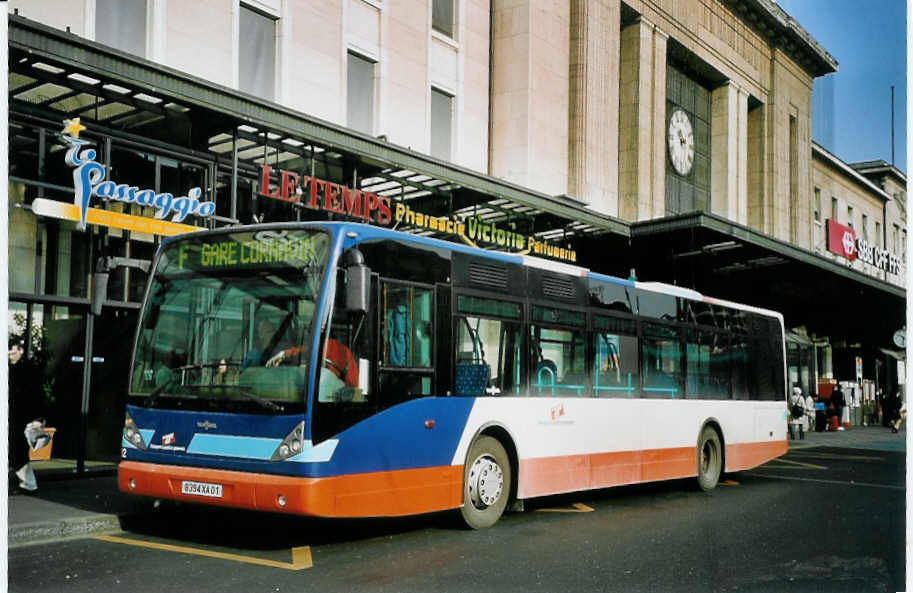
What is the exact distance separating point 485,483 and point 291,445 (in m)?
2.58

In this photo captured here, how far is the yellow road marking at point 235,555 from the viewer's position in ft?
25.9

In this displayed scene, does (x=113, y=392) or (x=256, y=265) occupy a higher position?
(x=256, y=265)

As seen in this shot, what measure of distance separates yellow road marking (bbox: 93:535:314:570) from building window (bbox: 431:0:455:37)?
644 inches

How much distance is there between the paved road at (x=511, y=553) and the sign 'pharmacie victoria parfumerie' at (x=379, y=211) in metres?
6.82

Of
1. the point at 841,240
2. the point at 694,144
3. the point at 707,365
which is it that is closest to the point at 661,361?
the point at 707,365

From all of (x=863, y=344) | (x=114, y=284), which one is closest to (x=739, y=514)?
(x=114, y=284)

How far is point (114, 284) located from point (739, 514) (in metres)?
8.99

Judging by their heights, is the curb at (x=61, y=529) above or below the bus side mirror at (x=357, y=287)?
below

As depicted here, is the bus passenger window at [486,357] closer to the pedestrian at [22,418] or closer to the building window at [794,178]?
the pedestrian at [22,418]

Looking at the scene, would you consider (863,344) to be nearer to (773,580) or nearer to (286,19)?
(286,19)

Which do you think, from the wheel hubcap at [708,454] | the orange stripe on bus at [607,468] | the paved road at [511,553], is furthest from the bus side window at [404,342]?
the wheel hubcap at [708,454]

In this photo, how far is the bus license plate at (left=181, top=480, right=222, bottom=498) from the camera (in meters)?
8.26

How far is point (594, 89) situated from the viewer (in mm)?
27375

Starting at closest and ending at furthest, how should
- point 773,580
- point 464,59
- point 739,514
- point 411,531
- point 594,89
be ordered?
point 773,580 → point 411,531 → point 739,514 → point 464,59 → point 594,89
